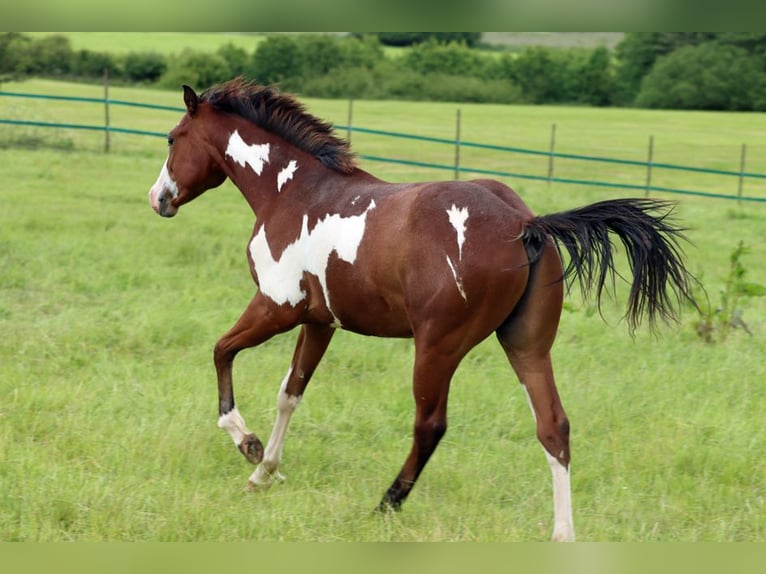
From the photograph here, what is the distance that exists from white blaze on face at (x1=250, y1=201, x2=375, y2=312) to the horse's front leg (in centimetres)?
9

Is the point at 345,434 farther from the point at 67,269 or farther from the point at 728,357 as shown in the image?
the point at 67,269

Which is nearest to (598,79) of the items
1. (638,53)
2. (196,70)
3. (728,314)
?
(638,53)

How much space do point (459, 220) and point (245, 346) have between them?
1420mm

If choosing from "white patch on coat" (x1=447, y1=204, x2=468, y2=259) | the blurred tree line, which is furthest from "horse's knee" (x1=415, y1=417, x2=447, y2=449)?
the blurred tree line

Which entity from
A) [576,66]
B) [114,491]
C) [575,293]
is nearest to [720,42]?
[576,66]

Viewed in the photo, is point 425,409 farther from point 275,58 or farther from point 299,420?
point 275,58

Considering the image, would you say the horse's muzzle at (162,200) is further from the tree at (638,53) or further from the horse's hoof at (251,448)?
the tree at (638,53)

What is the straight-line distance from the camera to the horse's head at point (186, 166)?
5309mm

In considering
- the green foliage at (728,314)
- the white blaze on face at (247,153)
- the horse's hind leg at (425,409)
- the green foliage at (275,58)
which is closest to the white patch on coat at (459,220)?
the horse's hind leg at (425,409)

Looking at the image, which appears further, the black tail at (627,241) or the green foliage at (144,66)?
the green foliage at (144,66)

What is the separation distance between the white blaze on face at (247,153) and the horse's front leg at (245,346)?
747 millimetres

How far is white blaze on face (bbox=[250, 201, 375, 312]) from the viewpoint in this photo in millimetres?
4570

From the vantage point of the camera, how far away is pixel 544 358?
13.9ft

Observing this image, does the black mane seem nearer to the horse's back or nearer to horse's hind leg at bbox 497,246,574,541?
the horse's back
